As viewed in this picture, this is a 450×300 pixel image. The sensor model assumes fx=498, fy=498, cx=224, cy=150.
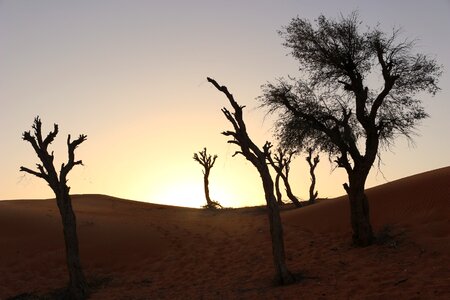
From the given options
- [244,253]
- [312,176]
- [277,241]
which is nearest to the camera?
[277,241]

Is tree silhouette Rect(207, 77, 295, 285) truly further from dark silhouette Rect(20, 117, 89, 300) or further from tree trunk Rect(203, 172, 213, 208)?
tree trunk Rect(203, 172, 213, 208)

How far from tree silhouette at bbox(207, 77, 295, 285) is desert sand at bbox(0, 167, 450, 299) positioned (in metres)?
0.64

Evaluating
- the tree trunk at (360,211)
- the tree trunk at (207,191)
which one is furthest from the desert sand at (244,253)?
the tree trunk at (207,191)

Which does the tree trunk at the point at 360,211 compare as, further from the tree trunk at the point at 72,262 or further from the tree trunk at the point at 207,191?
the tree trunk at the point at 207,191

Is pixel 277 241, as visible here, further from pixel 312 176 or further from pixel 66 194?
pixel 312 176

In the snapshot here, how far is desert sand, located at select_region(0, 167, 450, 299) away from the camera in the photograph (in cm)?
1263

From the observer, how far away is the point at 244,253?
18750mm

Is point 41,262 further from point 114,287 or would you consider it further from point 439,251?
point 439,251

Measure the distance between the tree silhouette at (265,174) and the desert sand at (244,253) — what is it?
64 centimetres

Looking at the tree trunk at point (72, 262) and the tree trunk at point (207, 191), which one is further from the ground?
the tree trunk at point (207, 191)

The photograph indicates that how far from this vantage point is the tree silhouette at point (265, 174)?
13.1 m

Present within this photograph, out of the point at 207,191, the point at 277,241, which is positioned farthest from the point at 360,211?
the point at 207,191

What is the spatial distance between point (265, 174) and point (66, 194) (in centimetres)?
620

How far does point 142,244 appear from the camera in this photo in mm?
20594
